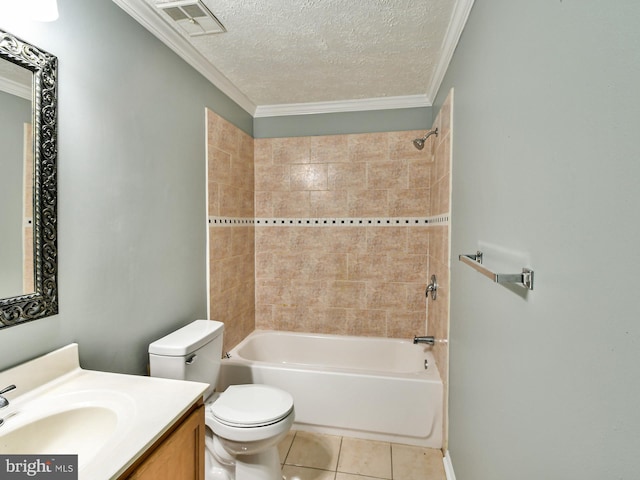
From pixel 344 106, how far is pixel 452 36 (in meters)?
1.19

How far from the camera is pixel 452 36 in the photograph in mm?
1648

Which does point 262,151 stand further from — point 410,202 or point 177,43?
point 410,202

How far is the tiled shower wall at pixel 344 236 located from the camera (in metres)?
2.69

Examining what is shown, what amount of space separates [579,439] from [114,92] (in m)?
1.94

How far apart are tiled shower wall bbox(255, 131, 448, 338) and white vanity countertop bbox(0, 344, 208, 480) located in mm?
1812

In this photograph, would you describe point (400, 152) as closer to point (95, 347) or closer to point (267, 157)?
point (267, 157)

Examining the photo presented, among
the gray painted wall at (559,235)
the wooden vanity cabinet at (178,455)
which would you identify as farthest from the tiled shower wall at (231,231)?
the gray painted wall at (559,235)

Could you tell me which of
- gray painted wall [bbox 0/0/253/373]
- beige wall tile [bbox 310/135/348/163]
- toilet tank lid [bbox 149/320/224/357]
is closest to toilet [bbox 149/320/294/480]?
toilet tank lid [bbox 149/320/224/357]

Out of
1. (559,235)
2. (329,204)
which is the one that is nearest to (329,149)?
(329,204)

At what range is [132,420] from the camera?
91 cm

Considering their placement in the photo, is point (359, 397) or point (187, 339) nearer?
point (187, 339)

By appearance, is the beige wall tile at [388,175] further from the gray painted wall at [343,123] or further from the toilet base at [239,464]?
the toilet base at [239,464]

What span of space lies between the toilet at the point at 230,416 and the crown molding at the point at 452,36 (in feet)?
6.77

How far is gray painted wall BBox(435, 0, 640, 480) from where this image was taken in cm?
48
